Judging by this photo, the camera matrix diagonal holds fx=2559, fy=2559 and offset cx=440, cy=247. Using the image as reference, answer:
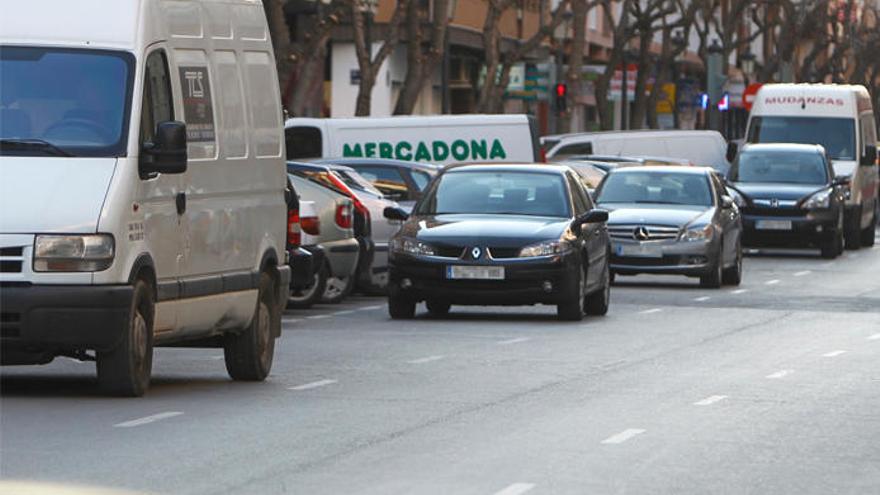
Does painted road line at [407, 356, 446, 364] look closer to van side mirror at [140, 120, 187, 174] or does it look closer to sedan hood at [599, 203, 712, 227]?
van side mirror at [140, 120, 187, 174]

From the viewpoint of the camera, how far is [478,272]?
73.3 ft

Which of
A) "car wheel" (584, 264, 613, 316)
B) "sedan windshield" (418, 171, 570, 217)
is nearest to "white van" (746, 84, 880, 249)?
"car wheel" (584, 264, 613, 316)

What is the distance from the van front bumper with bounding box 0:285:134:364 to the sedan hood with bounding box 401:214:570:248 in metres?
9.18

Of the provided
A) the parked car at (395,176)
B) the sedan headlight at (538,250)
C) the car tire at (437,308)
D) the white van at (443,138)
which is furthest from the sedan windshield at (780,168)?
the sedan headlight at (538,250)

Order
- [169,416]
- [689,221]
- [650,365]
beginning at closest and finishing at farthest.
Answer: [169,416], [650,365], [689,221]

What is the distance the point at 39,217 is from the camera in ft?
43.7

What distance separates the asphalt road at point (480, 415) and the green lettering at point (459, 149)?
15.1 meters

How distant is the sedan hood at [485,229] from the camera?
22453 mm

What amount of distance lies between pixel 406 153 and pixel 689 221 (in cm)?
843

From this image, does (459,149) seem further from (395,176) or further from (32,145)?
(32,145)

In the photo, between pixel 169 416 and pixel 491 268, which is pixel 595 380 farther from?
pixel 491 268

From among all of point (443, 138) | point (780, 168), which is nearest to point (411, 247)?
point (443, 138)

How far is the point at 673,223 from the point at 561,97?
26.7 m

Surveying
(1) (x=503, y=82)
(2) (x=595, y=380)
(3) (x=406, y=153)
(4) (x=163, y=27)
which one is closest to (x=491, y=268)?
(2) (x=595, y=380)
